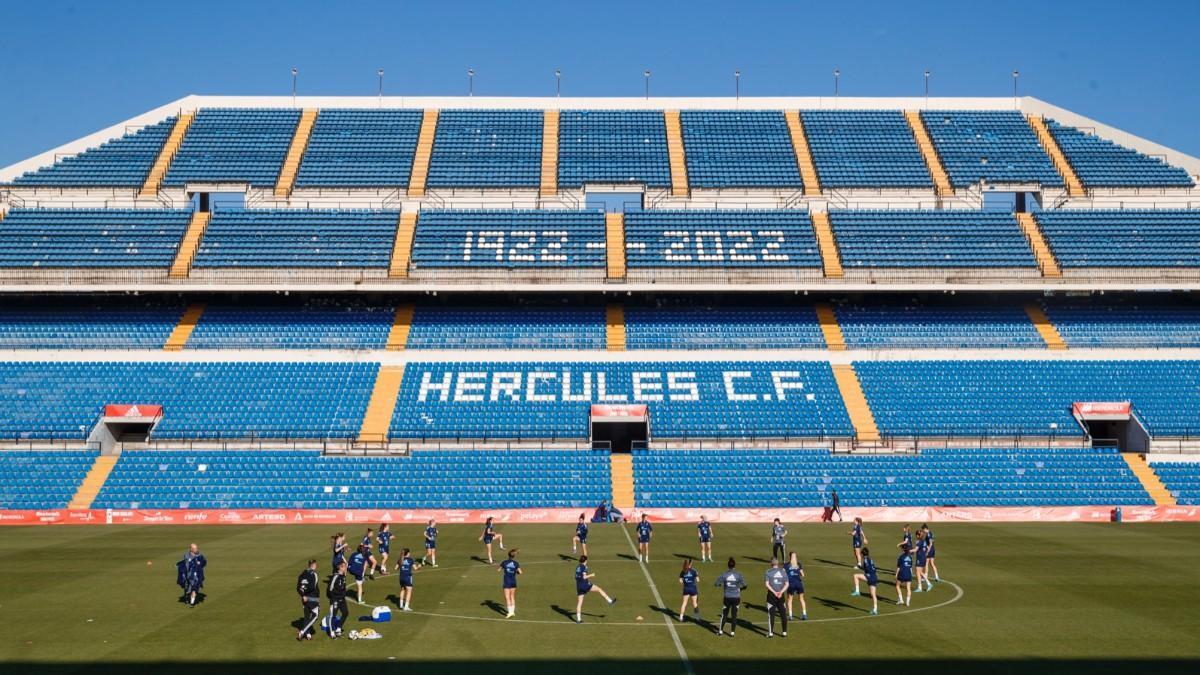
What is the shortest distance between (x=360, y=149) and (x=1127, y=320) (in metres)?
46.8

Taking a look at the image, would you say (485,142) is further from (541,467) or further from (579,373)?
(541,467)

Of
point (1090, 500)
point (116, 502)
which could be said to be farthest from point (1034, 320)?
point (116, 502)

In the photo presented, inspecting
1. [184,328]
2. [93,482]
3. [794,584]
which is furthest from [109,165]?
[794,584]

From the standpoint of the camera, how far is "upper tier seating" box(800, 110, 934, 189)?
66.7 m

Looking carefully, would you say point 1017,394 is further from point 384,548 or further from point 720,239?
point 384,548

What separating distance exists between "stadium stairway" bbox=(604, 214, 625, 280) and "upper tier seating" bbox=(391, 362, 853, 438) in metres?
6.34

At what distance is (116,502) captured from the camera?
146 feet

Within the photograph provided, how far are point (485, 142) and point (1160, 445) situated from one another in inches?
1720

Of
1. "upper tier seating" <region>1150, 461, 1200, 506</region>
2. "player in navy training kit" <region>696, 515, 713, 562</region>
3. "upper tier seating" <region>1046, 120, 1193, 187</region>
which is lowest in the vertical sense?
"player in navy training kit" <region>696, 515, 713, 562</region>

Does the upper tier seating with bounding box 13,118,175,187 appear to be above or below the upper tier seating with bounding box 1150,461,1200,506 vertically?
above

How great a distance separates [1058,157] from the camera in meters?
69.0

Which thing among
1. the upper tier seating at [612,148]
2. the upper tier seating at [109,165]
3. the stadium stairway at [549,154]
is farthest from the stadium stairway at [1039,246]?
the upper tier seating at [109,165]

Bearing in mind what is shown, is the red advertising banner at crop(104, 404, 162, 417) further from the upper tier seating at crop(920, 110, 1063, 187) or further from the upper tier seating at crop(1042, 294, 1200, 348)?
the upper tier seating at crop(920, 110, 1063, 187)

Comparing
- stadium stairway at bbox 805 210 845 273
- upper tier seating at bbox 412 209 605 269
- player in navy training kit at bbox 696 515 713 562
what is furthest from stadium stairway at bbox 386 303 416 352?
player in navy training kit at bbox 696 515 713 562
